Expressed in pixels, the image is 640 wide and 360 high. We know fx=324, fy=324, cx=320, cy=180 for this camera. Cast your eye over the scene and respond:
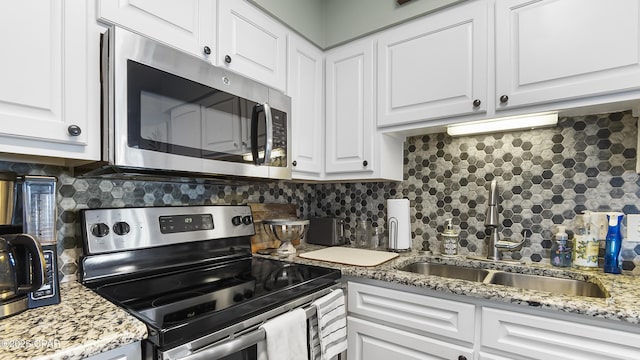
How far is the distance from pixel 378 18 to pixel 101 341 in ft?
6.07

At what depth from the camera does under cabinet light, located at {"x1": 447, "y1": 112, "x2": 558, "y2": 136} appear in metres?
1.45

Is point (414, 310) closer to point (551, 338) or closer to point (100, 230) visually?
point (551, 338)

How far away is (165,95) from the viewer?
116 cm

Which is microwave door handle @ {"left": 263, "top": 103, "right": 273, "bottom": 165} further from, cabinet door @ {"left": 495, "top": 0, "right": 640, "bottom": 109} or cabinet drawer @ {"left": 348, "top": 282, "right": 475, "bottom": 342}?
cabinet door @ {"left": 495, "top": 0, "right": 640, "bottom": 109}

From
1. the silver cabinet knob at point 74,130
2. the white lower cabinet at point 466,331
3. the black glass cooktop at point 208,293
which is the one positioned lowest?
the white lower cabinet at point 466,331

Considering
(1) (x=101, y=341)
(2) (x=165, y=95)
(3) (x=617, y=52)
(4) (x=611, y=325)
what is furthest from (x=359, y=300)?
(3) (x=617, y=52)

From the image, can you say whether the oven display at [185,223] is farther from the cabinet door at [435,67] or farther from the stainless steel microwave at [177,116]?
the cabinet door at [435,67]

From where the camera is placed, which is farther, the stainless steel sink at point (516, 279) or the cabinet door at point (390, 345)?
the stainless steel sink at point (516, 279)

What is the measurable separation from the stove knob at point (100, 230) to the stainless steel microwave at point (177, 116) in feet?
0.67

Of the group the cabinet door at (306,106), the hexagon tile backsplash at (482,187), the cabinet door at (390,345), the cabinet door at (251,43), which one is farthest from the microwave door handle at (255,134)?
the cabinet door at (390,345)

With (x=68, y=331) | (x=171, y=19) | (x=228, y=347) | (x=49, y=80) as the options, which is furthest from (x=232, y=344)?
(x=171, y=19)

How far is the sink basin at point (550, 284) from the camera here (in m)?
1.34

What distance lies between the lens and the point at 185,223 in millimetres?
1511

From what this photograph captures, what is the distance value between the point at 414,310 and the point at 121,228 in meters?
1.23
